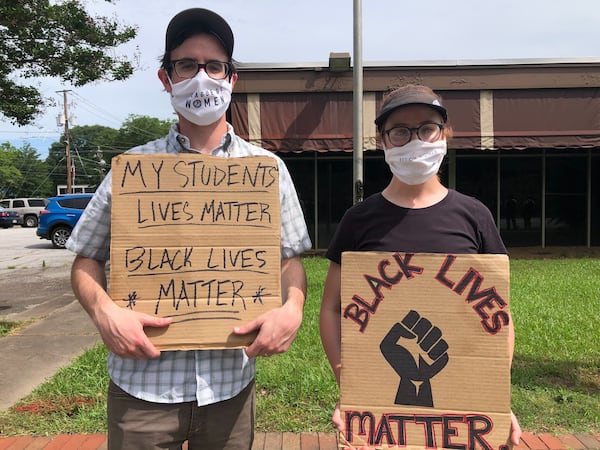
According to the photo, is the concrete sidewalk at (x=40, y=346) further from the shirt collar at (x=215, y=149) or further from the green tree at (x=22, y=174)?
the green tree at (x=22, y=174)

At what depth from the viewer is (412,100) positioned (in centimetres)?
183

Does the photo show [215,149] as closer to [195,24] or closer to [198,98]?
[198,98]

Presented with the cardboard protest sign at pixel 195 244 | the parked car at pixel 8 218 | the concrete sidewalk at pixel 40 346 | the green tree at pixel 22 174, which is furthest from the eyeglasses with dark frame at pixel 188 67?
the green tree at pixel 22 174

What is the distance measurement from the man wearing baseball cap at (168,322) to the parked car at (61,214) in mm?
15170

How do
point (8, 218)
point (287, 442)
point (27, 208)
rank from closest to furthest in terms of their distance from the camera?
point (287, 442)
point (8, 218)
point (27, 208)

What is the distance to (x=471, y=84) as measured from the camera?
426 inches

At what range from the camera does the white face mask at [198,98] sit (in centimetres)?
187

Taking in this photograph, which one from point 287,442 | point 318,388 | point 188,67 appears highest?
point 188,67

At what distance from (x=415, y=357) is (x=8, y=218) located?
3470cm

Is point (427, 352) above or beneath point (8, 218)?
above

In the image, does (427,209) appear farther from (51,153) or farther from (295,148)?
(51,153)

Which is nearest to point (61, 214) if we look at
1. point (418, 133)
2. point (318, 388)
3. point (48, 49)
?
point (48, 49)

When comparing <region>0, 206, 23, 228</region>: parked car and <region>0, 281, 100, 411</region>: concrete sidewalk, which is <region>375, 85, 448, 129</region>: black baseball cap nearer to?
<region>0, 281, 100, 411</region>: concrete sidewalk

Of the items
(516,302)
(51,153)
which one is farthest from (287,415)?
(51,153)
